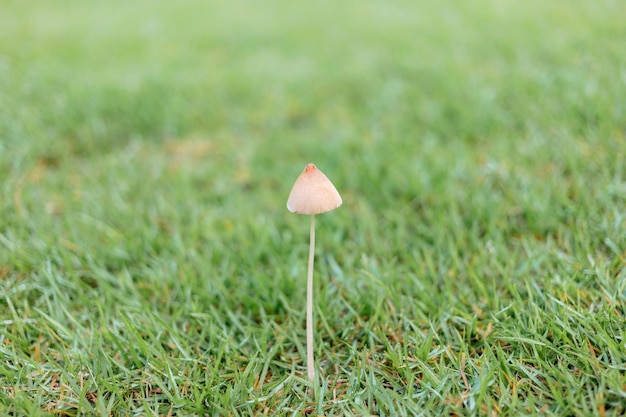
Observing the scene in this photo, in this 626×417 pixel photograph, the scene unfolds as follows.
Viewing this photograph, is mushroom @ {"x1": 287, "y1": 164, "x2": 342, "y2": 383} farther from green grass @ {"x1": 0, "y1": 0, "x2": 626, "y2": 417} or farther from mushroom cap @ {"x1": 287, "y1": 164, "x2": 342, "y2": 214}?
green grass @ {"x1": 0, "y1": 0, "x2": 626, "y2": 417}

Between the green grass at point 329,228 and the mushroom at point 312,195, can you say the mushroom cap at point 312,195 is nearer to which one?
the mushroom at point 312,195

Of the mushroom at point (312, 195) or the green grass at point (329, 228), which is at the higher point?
the mushroom at point (312, 195)

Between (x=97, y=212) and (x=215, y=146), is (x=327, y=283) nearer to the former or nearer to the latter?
(x=97, y=212)

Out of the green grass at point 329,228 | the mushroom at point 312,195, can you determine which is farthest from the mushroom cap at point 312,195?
the green grass at point 329,228

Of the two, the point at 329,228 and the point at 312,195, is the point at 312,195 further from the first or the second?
the point at 329,228

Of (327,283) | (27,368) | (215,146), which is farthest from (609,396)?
(215,146)

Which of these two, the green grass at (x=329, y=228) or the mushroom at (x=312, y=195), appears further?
the green grass at (x=329, y=228)
